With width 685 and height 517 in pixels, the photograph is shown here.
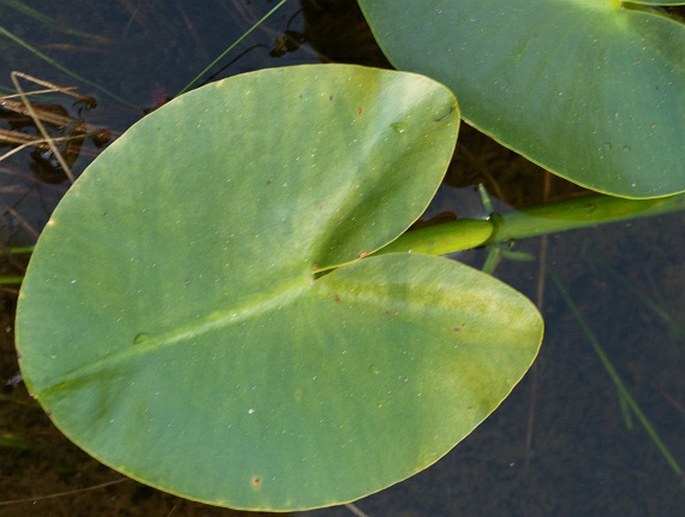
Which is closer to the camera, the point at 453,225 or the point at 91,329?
the point at 91,329

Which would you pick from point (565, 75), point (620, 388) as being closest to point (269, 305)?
point (565, 75)

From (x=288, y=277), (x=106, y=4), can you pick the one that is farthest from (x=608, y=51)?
(x=106, y=4)

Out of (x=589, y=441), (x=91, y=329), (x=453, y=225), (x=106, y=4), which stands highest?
(x=106, y=4)

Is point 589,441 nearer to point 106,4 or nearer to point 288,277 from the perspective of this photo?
point 288,277

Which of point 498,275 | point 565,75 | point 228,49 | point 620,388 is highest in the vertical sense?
point 228,49

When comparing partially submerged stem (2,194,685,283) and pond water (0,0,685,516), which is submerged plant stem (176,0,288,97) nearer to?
pond water (0,0,685,516)

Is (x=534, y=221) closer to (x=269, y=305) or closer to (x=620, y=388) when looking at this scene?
(x=620, y=388)
